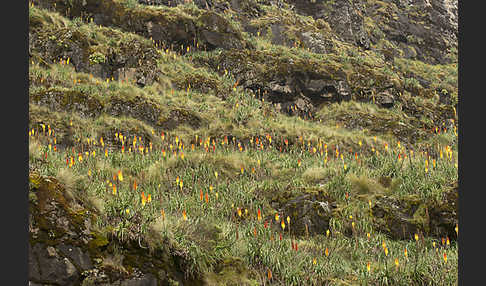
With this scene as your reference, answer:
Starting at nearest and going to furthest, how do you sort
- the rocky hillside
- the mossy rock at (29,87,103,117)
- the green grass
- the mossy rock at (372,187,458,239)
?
the rocky hillside
the green grass
the mossy rock at (372,187,458,239)
the mossy rock at (29,87,103,117)

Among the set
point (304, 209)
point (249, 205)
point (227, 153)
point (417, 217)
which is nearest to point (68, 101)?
point (227, 153)

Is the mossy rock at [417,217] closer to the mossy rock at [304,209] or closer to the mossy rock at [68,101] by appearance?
the mossy rock at [304,209]

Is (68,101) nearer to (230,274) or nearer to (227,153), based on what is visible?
(227,153)

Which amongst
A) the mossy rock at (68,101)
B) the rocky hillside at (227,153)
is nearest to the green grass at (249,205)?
the rocky hillside at (227,153)

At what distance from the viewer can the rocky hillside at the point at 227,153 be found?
417 centimetres

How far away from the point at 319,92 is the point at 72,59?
12.3 m

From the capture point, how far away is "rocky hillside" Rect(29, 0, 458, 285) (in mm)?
4168

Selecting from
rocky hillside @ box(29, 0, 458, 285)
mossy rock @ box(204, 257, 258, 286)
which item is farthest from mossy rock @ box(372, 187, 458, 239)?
mossy rock @ box(204, 257, 258, 286)

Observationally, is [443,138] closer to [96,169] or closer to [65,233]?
[96,169]

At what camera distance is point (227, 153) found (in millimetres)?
9992

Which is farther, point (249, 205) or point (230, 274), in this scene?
point (249, 205)

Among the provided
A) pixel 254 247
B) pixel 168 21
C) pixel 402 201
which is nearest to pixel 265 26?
pixel 168 21

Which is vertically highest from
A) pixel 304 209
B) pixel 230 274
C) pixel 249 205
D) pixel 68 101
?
pixel 68 101

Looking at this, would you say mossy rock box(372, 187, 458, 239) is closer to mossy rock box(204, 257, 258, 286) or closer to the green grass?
the green grass
